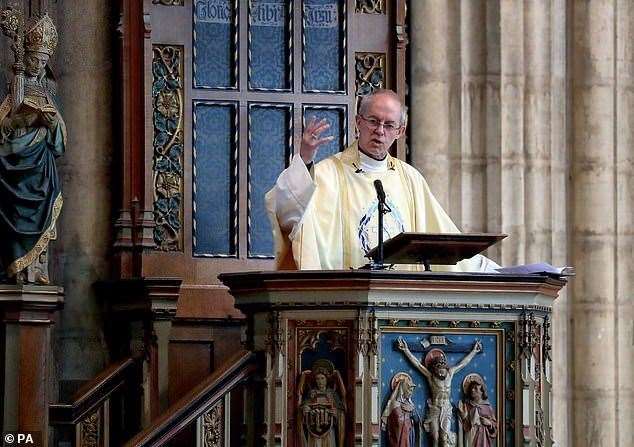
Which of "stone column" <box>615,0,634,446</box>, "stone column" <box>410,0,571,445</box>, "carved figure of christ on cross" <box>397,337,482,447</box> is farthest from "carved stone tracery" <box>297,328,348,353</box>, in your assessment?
"stone column" <box>615,0,634,446</box>

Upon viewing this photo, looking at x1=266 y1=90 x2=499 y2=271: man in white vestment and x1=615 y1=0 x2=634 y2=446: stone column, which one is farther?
x1=615 y1=0 x2=634 y2=446: stone column

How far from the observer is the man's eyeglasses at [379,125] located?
12578 mm

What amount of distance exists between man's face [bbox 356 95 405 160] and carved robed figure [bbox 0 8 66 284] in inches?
83.0

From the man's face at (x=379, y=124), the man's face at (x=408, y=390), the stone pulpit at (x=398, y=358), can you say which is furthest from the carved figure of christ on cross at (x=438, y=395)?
the man's face at (x=379, y=124)

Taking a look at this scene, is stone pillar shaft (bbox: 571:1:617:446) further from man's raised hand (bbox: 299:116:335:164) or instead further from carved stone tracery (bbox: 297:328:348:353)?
carved stone tracery (bbox: 297:328:348:353)

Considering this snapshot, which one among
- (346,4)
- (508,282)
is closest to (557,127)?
(346,4)

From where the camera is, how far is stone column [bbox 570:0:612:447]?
48.8 feet

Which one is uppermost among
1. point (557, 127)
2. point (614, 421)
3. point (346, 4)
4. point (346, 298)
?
point (346, 4)

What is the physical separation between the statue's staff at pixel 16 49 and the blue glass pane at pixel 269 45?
2.05m

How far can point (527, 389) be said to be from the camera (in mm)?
11297

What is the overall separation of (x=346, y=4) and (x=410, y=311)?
170 inches

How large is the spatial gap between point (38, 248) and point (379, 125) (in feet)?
7.91

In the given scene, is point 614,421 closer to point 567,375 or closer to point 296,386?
point 567,375

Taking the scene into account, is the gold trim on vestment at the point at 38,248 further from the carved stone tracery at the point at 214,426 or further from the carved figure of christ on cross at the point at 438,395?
the carved figure of christ on cross at the point at 438,395
